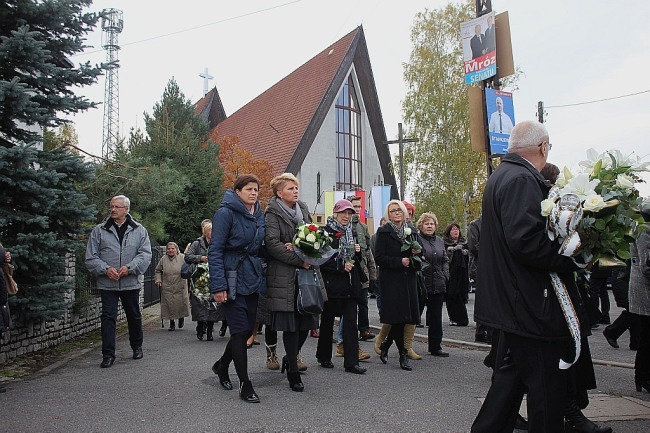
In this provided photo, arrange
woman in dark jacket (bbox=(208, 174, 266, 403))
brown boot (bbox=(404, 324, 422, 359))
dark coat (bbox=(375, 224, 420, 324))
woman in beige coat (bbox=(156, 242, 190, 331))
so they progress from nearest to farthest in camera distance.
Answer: woman in dark jacket (bbox=(208, 174, 266, 403)) < dark coat (bbox=(375, 224, 420, 324)) < brown boot (bbox=(404, 324, 422, 359)) < woman in beige coat (bbox=(156, 242, 190, 331))

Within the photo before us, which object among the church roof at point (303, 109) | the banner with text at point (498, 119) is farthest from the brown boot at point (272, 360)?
the church roof at point (303, 109)

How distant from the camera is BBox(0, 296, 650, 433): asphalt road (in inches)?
191

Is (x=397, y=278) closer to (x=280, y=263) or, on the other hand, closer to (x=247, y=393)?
(x=280, y=263)

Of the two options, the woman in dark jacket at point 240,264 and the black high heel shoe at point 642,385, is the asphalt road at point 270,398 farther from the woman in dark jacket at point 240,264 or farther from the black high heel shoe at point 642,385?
the woman in dark jacket at point 240,264

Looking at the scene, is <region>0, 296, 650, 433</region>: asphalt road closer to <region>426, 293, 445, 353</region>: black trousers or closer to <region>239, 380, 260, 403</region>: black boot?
<region>239, 380, 260, 403</region>: black boot

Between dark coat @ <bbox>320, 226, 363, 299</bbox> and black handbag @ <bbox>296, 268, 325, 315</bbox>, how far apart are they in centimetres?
83

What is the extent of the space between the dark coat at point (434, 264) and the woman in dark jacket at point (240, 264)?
3011 millimetres

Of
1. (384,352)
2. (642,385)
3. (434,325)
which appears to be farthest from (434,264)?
(642,385)

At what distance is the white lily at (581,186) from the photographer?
3.37 m

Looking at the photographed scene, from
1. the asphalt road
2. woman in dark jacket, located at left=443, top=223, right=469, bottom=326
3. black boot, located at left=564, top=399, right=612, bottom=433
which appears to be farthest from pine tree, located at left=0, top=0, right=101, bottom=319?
woman in dark jacket, located at left=443, top=223, right=469, bottom=326

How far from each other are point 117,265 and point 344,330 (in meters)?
2.97

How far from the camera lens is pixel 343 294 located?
7.06 meters

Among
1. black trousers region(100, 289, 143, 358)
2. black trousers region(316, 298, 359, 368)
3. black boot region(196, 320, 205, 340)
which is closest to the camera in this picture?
black trousers region(316, 298, 359, 368)

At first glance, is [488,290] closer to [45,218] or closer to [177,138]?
[45,218]
